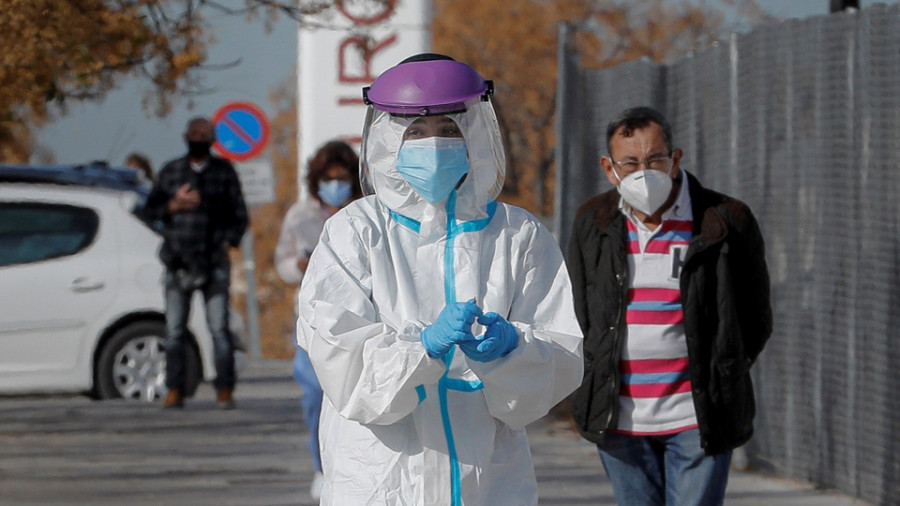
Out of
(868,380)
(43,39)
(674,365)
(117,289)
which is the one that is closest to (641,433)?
(674,365)

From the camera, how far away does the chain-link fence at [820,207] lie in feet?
23.6

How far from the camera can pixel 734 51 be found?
892 cm

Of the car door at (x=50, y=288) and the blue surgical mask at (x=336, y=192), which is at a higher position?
the blue surgical mask at (x=336, y=192)

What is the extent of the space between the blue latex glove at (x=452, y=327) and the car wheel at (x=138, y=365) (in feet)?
29.0

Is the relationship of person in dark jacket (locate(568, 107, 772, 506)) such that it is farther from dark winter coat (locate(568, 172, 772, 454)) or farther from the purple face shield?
the purple face shield

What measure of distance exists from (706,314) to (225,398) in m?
7.55

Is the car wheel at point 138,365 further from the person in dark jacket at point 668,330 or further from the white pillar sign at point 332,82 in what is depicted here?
the white pillar sign at point 332,82

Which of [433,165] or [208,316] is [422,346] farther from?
[208,316]

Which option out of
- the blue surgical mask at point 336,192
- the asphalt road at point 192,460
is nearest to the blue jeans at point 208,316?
the asphalt road at point 192,460

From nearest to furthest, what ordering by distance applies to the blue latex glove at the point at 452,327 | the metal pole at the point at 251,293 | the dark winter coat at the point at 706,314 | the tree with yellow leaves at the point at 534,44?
the blue latex glove at the point at 452,327 → the dark winter coat at the point at 706,314 → the metal pole at the point at 251,293 → the tree with yellow leaves at the point at 534,44

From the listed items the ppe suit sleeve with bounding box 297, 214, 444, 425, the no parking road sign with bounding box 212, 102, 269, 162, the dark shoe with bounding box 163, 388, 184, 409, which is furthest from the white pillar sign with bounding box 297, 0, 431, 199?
the ppe suit sleeve with bounding box 297, 214, 444, 425

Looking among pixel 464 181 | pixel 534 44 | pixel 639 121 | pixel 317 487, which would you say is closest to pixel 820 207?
pixel 317 487

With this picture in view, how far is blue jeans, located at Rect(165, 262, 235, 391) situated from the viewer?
11492 mm

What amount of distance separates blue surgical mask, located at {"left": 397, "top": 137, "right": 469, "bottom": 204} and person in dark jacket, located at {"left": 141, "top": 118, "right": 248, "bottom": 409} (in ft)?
25.9
